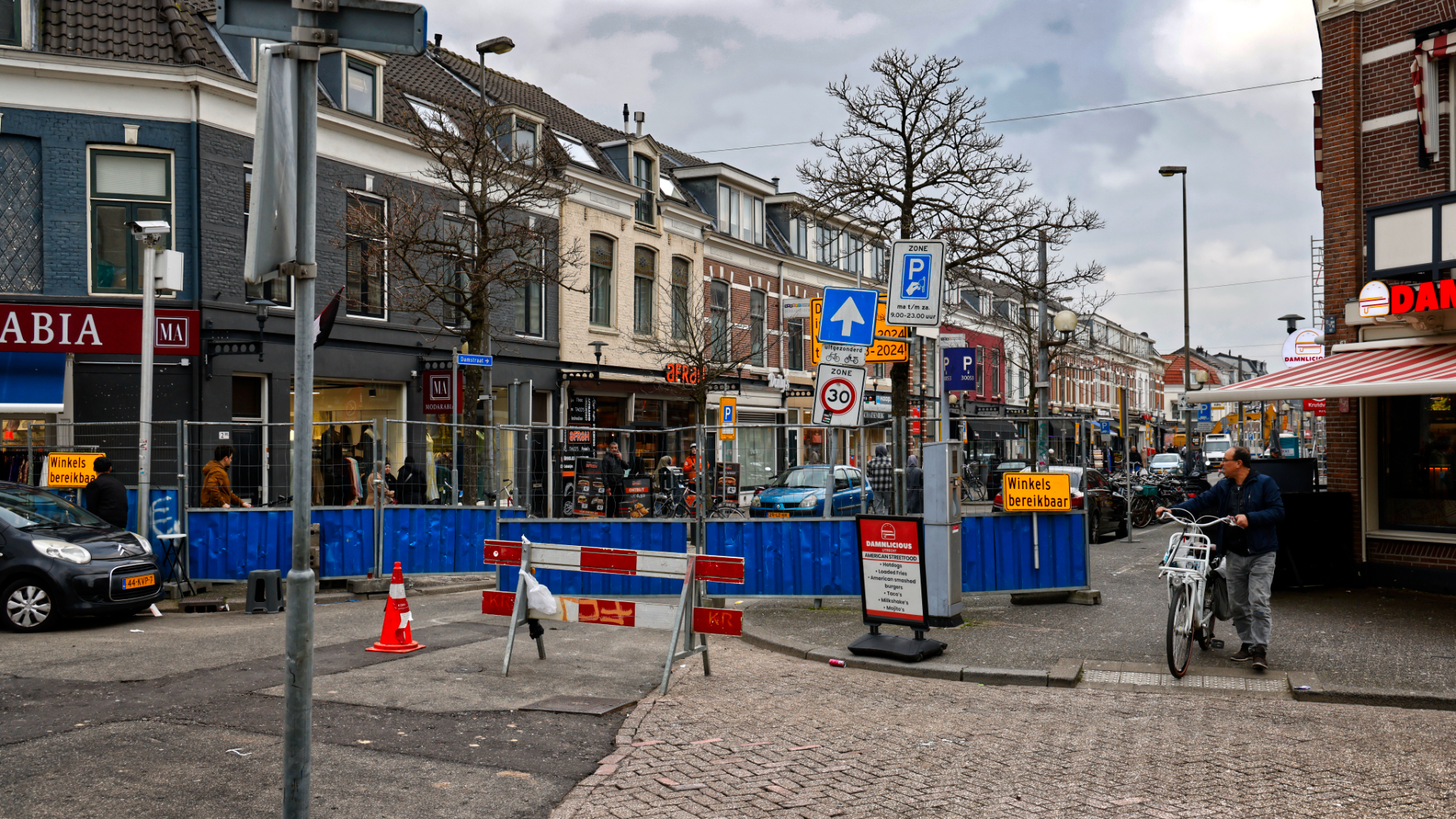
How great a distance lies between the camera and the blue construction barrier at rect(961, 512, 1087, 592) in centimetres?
1131

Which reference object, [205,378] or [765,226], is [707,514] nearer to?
[205,378]

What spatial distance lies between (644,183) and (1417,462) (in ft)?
76.8

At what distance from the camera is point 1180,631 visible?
8281mm

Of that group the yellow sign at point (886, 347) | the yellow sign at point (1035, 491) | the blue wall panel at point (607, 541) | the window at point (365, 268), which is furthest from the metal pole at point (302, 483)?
the window at point (365, 268)

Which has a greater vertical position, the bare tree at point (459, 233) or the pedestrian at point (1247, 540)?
the bare tree at point (459, 233)

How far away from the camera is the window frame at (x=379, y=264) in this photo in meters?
21.2

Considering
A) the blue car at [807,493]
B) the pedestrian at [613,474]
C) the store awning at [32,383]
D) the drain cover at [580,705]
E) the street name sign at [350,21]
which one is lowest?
the drain cover at [580,705]

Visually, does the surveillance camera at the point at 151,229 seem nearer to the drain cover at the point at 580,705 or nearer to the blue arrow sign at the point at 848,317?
the blue arrow sign at the point at 848,317

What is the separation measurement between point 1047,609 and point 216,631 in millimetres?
8444

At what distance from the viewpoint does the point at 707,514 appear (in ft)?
38.7

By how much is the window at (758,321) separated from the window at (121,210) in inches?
836

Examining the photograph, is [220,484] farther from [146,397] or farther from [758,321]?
[758,321]

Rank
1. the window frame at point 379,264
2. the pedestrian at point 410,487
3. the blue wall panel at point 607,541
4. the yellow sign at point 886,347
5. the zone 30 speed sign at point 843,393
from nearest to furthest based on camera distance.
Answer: the zone 30 speed sign at point 843,393 → the blue wall panel at point 607,541 → the yellow sign at point 886,347 → the pedestrian at point 410,487 → the window frame at point 379,264

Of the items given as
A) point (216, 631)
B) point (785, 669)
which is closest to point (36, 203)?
point (216, 631)
